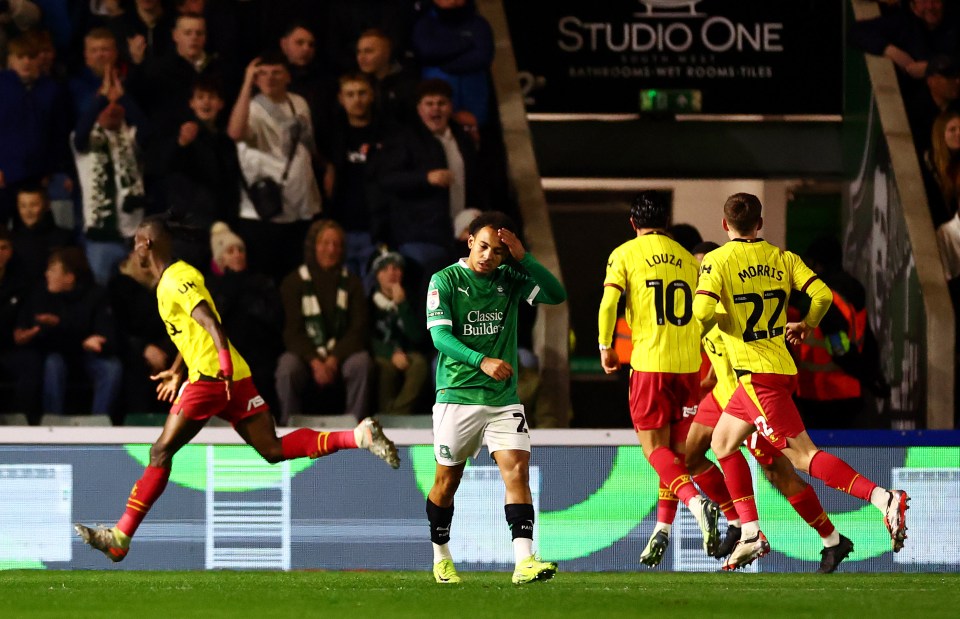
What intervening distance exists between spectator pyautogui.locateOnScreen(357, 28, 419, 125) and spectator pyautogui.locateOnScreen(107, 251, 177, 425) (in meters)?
2.32

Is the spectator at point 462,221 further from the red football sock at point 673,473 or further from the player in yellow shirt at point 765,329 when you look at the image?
the player in yellow shirt at point 765,329

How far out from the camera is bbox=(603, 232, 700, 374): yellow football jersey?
8461mm

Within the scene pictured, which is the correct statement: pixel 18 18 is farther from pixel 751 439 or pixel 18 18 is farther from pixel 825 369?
pixel 751 439

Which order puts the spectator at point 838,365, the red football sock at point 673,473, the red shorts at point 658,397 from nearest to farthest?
the red football sock at point 673,473 < the red shorts at point 658,397 < the spectator at point 838,365

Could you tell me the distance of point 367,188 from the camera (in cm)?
1220

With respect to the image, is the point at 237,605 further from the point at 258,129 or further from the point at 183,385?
the point at 258,129

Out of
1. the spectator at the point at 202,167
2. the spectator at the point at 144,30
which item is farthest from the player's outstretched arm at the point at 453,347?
the spectator at the point at 144,30

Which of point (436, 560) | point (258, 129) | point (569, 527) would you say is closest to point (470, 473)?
point (569, 527)

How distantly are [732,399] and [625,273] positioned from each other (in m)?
0.84

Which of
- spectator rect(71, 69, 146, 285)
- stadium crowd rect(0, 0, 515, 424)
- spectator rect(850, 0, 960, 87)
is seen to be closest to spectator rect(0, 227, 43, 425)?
stadium crowd rect(0, 0, 515, 424)

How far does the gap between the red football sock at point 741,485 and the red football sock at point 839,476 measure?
449 millimetres

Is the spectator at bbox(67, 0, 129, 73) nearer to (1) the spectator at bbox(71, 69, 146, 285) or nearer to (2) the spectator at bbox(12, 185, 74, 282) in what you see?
(1) the spectator at bbox(71, 69, 146, 285)

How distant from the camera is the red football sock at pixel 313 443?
29.0 ft

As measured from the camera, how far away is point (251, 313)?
11430mm
